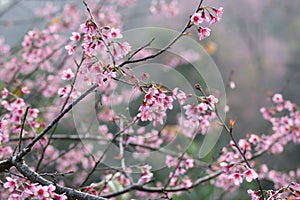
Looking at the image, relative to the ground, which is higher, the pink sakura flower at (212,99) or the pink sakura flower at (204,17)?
the pink sakura flower at (204,17)

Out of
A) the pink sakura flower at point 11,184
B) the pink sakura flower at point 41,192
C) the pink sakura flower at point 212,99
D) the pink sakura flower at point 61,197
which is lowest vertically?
the pink sakura flower at point 41,192

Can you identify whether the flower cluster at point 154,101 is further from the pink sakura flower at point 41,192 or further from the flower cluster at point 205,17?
the pink sakura flower at point 41,192

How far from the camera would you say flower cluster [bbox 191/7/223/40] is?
122 centimetres

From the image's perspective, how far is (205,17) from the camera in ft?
4.03

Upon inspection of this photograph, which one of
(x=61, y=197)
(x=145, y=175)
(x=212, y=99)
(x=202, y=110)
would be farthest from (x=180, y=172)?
(x=61, y=197)


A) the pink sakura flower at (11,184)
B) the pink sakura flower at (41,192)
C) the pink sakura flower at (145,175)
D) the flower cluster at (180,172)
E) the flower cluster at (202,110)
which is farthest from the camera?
the flower cluster at (180,172)

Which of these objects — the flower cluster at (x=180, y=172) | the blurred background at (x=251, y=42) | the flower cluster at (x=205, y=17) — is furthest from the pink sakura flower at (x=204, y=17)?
the blurred background at (x=251, y=42)

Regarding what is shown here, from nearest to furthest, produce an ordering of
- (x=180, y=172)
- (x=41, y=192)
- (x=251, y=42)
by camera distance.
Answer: (x=41, y=192)
(x=180, y=172)
(x=251, y=42)

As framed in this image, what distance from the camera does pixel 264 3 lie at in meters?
8.21

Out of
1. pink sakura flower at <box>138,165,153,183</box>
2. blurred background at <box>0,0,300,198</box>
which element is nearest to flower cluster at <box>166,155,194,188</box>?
pink sakura flower at <box>138,165,153,183</box>

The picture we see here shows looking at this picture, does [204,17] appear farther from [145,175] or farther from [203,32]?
[145,175]

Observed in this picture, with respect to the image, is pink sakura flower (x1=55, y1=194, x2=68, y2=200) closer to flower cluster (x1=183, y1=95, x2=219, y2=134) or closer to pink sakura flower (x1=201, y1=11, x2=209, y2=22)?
flower cluster (x1=183, y1=95, x2=219, y2=134)

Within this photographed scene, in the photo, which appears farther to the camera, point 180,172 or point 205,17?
point 180,172

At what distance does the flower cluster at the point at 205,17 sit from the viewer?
122 cm
